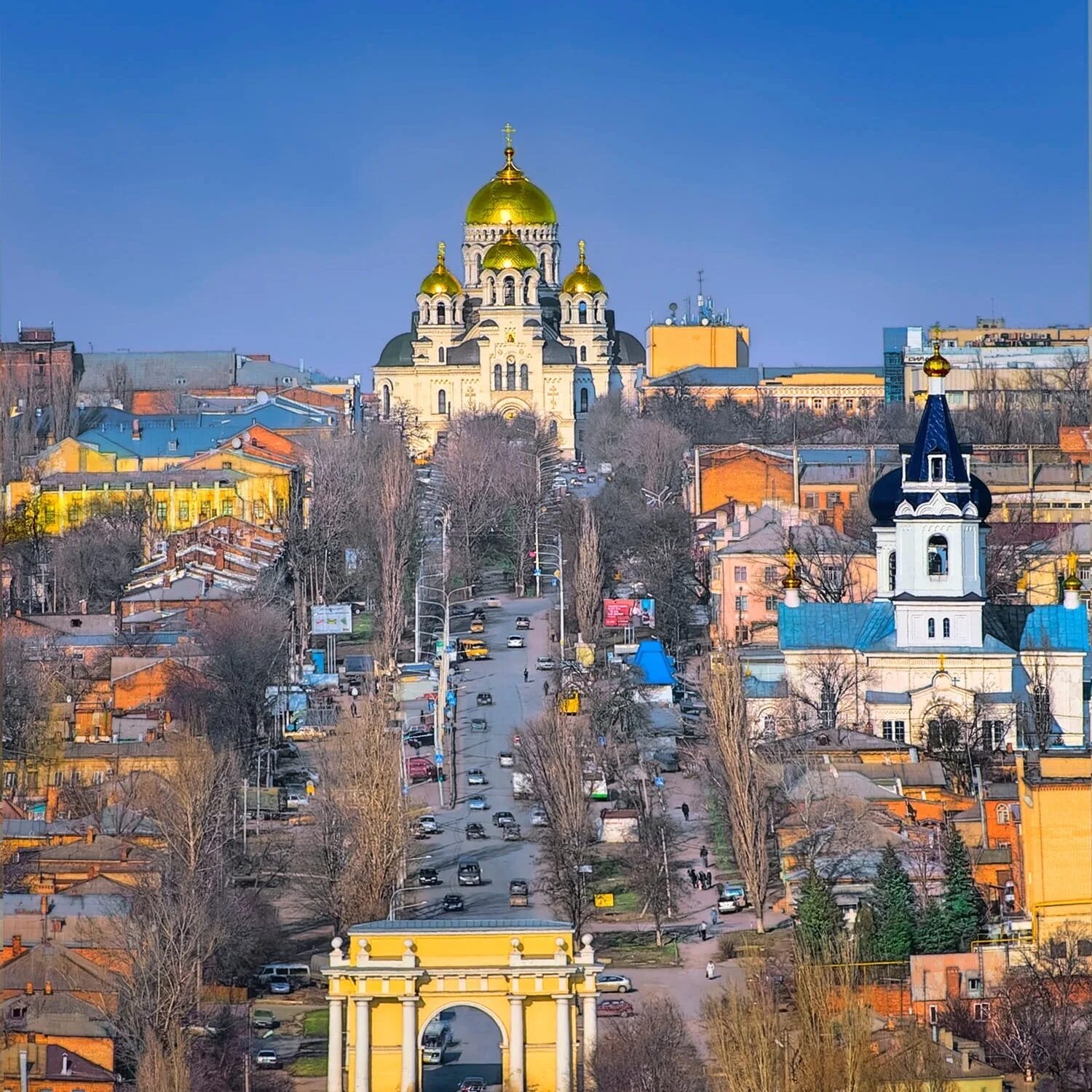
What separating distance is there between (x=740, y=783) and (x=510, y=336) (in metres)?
57.6

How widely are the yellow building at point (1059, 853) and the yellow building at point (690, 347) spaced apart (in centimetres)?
8526

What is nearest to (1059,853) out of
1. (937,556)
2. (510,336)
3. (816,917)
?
(816,917)

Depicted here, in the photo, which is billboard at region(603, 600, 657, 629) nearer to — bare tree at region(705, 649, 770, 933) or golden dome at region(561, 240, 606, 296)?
bare tree at region(705, 649, 770, 933)

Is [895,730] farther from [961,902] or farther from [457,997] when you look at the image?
[457,997]

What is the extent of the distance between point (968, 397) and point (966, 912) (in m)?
55.6

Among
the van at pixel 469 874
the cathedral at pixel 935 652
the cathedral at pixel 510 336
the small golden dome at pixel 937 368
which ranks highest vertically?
the cathedral at pixel 510 336

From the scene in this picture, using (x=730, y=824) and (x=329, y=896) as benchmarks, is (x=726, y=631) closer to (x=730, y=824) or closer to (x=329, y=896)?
(x=730, y=824)

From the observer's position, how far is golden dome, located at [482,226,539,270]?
96500mm

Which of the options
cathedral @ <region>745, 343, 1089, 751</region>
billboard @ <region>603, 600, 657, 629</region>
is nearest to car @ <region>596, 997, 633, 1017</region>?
cathedral @ <region>745, 343, 1089, 751</region>

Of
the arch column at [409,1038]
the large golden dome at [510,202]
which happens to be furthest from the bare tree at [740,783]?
the large golden dome at [510,202]

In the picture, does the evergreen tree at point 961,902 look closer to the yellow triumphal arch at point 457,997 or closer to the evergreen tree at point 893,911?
the evergreen tree at point 893,911

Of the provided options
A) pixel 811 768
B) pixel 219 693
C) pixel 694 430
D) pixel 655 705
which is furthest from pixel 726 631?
pixel 694 430

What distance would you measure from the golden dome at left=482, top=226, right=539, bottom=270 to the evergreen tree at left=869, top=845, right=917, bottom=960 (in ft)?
204

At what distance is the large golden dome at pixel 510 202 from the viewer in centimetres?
10119
